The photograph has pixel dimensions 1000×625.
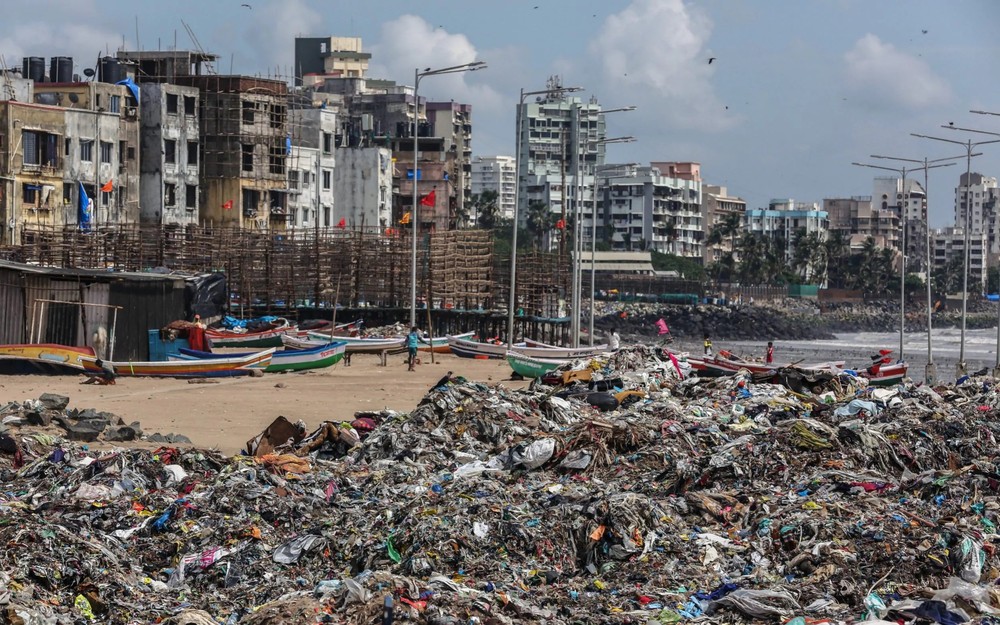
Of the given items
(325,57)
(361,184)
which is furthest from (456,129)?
(361,184)

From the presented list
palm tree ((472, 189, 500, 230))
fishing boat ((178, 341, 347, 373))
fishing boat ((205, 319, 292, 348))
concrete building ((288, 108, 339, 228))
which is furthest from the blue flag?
palm tree ((472, 189, 500, 230))

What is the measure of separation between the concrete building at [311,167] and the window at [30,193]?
1799cm

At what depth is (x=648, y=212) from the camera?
16075cm

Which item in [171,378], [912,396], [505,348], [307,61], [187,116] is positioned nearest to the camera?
[912,396]

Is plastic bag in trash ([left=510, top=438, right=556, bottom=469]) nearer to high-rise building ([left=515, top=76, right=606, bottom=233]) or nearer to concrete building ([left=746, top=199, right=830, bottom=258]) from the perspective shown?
high-rise building ([left=515, top=76, right=606, bottom=233])

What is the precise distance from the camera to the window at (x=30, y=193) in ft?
181

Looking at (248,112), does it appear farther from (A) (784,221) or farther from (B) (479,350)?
(A) (784,221)

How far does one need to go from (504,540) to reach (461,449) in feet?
19.5

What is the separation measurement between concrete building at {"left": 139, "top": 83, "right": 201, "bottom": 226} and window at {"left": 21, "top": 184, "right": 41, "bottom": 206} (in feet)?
24.4

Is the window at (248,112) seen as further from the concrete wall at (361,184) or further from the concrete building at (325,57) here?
the concrete building at (325,57)

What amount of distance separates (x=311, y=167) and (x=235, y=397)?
4673 centimetres

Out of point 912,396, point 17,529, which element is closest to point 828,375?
point 912,396

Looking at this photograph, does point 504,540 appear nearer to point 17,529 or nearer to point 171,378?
point 17,529

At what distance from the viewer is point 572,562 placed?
1389 cm
